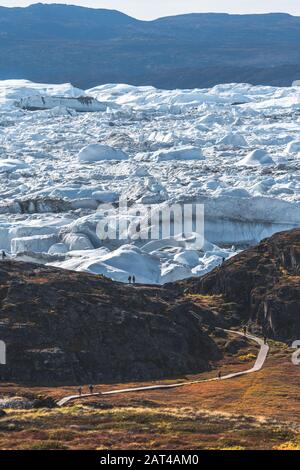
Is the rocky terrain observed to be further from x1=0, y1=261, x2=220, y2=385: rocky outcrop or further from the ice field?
the ice field

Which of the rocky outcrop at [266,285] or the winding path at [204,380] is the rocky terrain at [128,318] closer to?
the rocky outcrop at [266,285]

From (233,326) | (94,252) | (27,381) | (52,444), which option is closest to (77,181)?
(94,252)

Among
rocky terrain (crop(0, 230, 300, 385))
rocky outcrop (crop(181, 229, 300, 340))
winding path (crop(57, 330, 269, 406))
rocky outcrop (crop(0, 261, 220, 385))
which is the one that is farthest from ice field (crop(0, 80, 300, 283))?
winding path (crop(57, 330, 269, 406))

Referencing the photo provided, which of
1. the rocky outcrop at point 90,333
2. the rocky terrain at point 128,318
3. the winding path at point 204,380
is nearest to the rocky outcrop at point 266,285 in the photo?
the rocky terrain at point 128,318

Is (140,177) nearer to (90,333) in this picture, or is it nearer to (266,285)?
(266,285)
